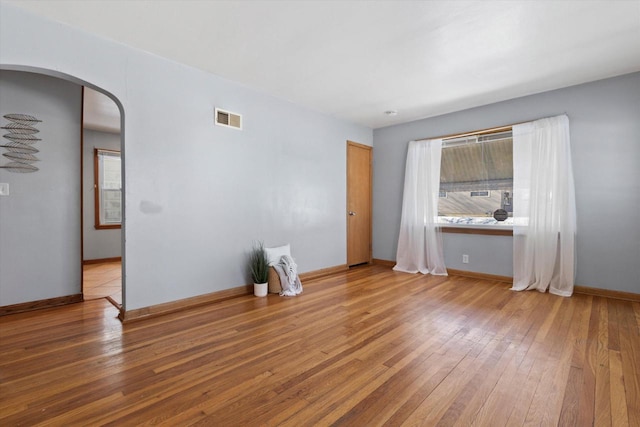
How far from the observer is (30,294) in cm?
306

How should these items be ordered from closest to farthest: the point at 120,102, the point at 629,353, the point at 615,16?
the point at 629,353 < the point at 615,16 < the point at 120,102

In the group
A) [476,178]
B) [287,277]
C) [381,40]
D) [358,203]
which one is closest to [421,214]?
[476,178]

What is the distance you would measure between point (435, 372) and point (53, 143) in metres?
4.26

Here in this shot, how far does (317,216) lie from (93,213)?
4.59 meters

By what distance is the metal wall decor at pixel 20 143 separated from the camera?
3.02m

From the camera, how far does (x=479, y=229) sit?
443 centimetres

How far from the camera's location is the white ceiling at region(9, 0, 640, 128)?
2.24 m

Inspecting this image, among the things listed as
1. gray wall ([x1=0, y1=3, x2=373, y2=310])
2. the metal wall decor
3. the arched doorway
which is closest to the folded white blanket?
gray wall ([x1=0, y1=3, x2=373, y2=310])

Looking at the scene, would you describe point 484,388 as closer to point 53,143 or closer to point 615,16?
point 615,16

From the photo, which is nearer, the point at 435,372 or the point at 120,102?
the point at 435,372

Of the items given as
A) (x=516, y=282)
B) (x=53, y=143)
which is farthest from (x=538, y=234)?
(x=53, y=143)

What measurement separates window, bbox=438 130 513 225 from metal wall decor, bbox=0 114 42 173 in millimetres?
5244

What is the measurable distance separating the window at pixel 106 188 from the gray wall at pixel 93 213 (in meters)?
0.08

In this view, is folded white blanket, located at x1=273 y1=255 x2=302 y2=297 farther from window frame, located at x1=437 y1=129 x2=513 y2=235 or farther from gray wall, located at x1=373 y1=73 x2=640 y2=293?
gray wall, located at x1=373 y1=73 x2=640 y2=293
